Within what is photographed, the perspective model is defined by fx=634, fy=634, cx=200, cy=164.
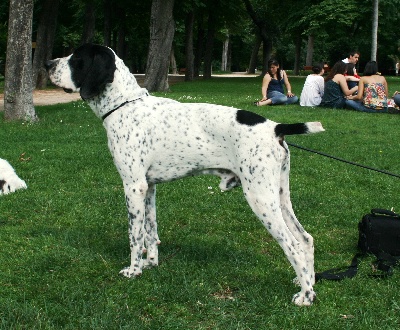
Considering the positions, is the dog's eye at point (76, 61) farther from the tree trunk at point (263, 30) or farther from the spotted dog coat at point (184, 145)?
the tree trunk at point (263, 30)

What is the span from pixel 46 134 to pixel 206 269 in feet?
25.5

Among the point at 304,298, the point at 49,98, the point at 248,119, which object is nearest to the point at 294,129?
the point at 248,119

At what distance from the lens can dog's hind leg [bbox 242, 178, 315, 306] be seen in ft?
14.5

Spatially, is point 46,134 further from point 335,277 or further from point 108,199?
point 335,277

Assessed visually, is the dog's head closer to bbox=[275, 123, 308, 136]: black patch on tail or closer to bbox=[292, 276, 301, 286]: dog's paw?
bbox=[275, 123, 308, 136]: black patch on tail

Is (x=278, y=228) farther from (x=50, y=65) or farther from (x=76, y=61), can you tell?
(x=50, y=65)

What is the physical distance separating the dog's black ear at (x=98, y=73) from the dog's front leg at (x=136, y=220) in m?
0.77

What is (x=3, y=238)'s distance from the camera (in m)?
5.90

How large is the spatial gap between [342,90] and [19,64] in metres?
8.30

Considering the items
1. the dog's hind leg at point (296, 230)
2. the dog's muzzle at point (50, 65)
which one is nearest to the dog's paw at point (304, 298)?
the dog's hind leg at point (296, 230)

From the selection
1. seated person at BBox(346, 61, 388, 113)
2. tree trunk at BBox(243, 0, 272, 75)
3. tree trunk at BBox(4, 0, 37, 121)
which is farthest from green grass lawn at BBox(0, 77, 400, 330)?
tree trunk at BBox(243, 0, 272, 75)

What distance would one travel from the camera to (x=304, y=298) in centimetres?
449

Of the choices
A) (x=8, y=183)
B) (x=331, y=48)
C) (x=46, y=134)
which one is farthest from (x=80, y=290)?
(x=331, y=48)

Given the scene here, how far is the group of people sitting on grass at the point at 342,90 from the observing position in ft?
52.9
